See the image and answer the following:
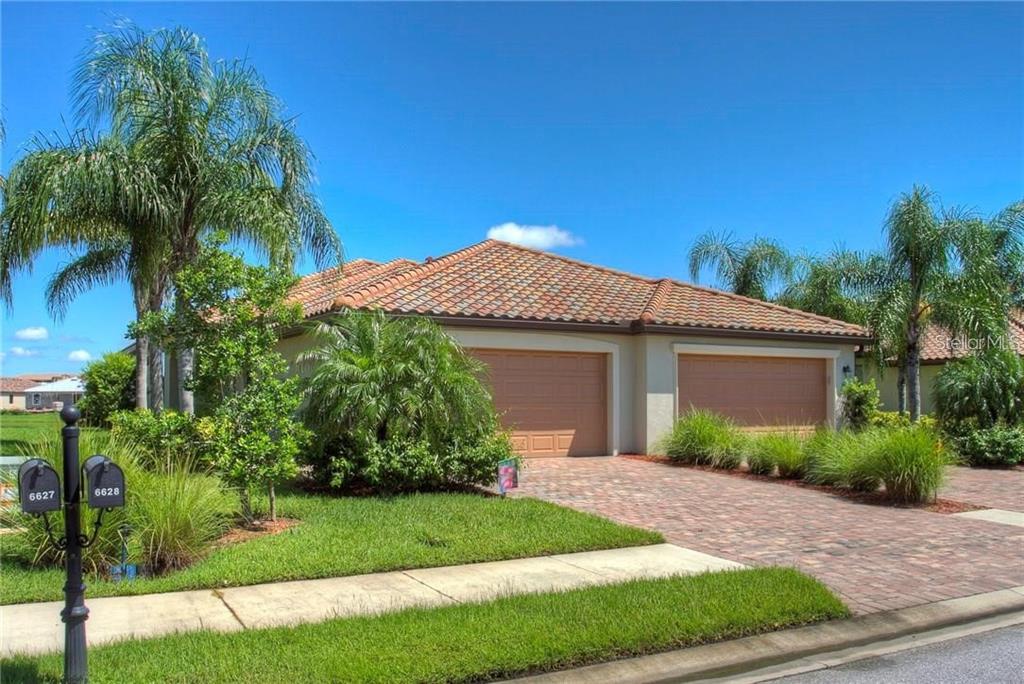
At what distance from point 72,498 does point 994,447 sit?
17.3m

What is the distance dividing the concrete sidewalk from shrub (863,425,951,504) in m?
5.00

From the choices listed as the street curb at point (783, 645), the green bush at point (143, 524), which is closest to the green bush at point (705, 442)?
the street curb at point (783, 645)

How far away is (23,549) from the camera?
23.8 feet

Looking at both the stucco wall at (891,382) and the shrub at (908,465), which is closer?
the shrub at (908,465)

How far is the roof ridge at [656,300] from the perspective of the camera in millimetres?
17388

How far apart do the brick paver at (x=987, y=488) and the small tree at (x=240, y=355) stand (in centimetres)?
980

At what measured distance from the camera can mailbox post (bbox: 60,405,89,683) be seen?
14.1 feet

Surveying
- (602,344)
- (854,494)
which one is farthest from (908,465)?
(602,344)

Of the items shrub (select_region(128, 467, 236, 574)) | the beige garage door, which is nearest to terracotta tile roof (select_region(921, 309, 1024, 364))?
the beige garage door

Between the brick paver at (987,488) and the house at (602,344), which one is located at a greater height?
the house at (602,344)

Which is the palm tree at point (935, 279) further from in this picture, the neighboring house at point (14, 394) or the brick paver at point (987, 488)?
the neighboring house at point (14, 394)

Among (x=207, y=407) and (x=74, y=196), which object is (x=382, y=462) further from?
(x=74, y=196)

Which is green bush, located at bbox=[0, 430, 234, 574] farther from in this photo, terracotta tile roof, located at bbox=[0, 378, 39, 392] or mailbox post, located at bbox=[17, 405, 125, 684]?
terracotta tile roof, located at bbox=[0, 378, 39, 392]

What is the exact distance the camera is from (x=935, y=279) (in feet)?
63.8
